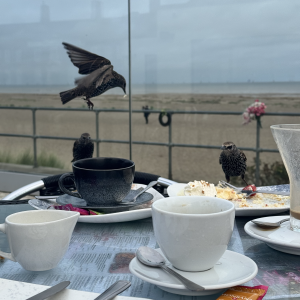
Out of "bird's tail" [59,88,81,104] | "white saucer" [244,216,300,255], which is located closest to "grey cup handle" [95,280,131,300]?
"white saucer" [244,216,300,255]

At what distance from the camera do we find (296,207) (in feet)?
2.00

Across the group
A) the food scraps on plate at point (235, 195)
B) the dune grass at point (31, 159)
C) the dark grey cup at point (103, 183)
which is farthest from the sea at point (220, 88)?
the dark grey cup at point (103, 183)

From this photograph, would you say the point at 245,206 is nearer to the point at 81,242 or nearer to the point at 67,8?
the point at 81,242

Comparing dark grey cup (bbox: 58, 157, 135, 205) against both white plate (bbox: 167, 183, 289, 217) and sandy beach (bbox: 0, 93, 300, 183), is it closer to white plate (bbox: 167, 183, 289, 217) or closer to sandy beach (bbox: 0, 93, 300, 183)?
white plate (bbox: 167, 183, 289, 217)

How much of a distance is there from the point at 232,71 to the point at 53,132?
6.42 feet

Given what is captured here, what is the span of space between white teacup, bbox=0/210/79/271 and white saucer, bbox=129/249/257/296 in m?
0.10

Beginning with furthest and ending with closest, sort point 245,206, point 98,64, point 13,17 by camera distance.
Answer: point 13,17, point 98,64, point 245,206

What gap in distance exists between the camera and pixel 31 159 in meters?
4.16

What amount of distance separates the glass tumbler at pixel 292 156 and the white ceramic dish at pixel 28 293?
1.03 feet

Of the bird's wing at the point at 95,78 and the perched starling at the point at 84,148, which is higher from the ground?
the bird's wing at the point at 95,78

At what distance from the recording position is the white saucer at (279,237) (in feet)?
1.82

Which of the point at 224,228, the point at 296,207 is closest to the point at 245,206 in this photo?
the point at 296,207

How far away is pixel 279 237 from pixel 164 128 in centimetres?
315

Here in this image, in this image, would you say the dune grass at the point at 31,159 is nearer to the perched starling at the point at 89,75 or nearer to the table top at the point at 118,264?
the perched starling at the point at 89,75
